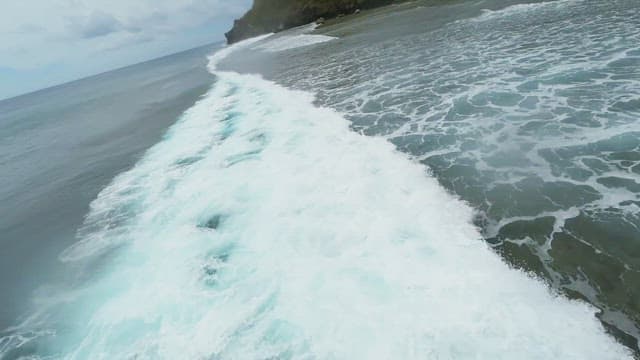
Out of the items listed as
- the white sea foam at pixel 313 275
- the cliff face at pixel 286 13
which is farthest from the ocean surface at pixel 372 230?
the cliff face at pixel 286 13

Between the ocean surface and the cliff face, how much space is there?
Answer: 79771 millimetres

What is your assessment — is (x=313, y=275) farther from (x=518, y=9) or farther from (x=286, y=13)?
(x=286, y=13)

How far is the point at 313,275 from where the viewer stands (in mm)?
9141

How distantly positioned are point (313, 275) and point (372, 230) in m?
2.00

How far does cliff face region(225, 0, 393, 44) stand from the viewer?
95.0 m

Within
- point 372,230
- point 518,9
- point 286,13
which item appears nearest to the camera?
point 372,230

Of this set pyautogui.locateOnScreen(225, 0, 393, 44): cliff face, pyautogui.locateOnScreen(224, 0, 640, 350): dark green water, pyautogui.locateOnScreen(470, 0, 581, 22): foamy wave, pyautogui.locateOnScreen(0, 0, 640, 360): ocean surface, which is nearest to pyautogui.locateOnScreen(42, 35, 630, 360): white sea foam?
pyautogui.locateOnScreen(0, 0, 640, 360): ocean surface

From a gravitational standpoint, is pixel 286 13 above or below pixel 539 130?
above

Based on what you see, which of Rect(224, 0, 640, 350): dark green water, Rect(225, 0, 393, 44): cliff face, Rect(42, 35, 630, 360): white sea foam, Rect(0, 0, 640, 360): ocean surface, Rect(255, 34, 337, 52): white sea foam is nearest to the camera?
Rect(42, 35, 630, 360): white sea foam

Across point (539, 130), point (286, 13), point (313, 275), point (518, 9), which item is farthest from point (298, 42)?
point (313, 275)

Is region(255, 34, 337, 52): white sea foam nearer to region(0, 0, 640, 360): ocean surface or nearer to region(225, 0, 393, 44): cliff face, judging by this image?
region(225, 0, 393, 44): cliff face

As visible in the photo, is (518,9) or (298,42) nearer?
(518,9)

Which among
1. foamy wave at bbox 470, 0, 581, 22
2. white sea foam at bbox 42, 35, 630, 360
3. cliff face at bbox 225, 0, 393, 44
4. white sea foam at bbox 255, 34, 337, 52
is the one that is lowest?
white sea foam at bbox 42, 35, 630, 360

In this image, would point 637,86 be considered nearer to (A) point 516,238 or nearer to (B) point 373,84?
(A) point 516,238
